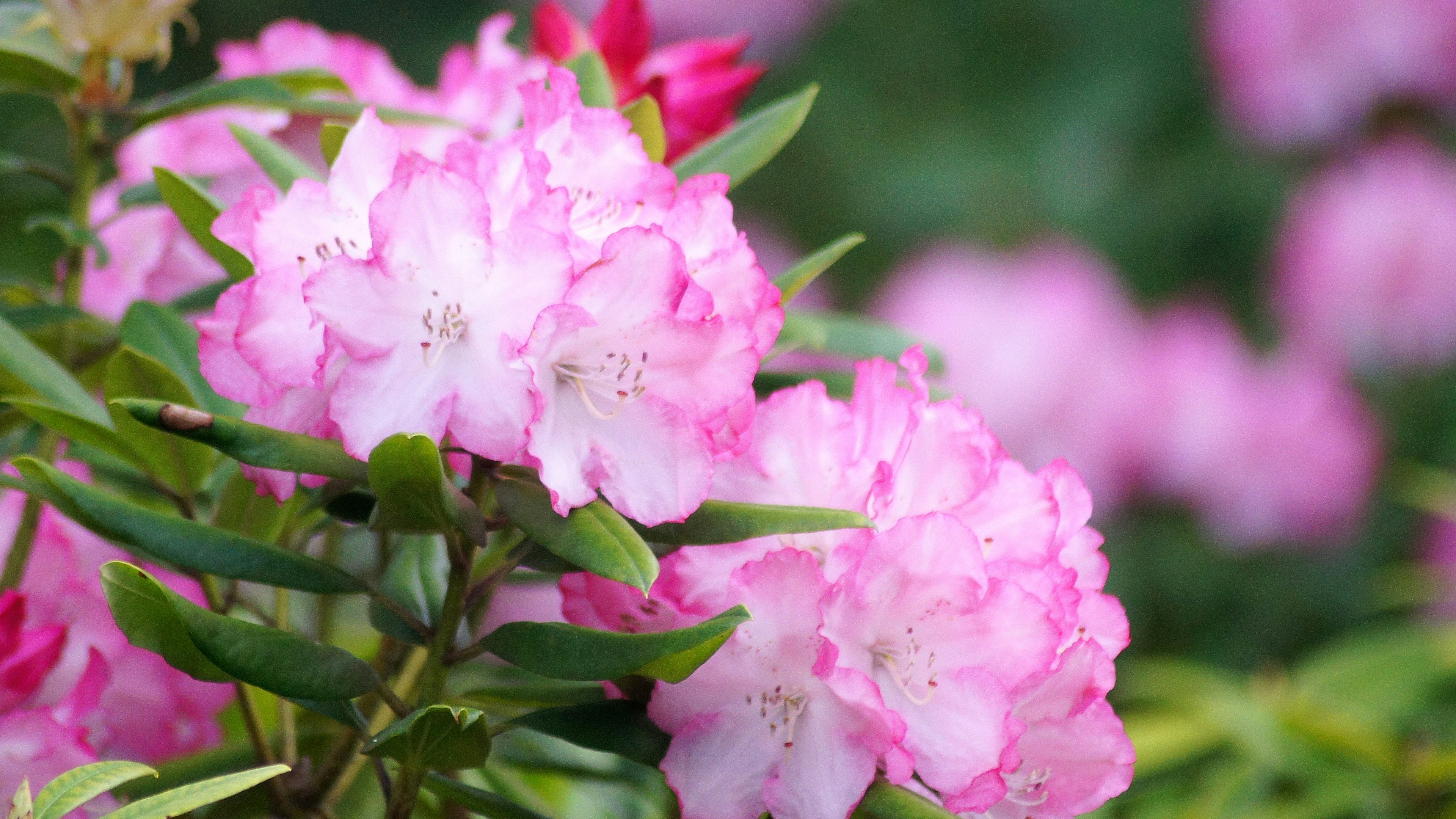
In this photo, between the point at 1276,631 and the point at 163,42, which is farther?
the point at 1276,631

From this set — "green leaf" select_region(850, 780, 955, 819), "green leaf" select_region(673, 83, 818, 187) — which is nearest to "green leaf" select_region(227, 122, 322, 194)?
"green leaf" select_region(673, 83, 818, 187)

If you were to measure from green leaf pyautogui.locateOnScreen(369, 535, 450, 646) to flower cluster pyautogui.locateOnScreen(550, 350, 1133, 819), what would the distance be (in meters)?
0.04

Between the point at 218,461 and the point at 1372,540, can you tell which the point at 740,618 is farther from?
the point at 1372,540

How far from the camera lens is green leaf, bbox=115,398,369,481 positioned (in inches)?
9.0

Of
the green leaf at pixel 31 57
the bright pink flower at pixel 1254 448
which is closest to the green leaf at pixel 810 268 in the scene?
the green leaf at pixel 31 57

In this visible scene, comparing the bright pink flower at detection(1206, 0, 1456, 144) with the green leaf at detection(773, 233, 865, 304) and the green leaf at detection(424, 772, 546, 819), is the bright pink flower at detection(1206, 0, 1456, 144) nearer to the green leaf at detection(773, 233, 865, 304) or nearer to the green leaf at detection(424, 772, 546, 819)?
the green leaf at detection(773, 233, 865, 304)

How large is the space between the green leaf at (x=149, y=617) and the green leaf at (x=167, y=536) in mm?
13

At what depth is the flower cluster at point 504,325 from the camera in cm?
24

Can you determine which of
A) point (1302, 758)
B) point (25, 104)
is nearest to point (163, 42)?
point (25, 104)

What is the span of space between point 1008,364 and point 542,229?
108 centimetres

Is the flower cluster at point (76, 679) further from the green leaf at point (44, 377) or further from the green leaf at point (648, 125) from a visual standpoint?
the green leaf at point (648, 125)

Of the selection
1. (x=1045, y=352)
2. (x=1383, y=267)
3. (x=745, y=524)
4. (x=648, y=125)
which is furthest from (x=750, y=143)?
(x=1383, y=267)

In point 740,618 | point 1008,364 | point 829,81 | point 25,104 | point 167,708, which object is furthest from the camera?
point 829,81

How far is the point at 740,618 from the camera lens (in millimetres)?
231
